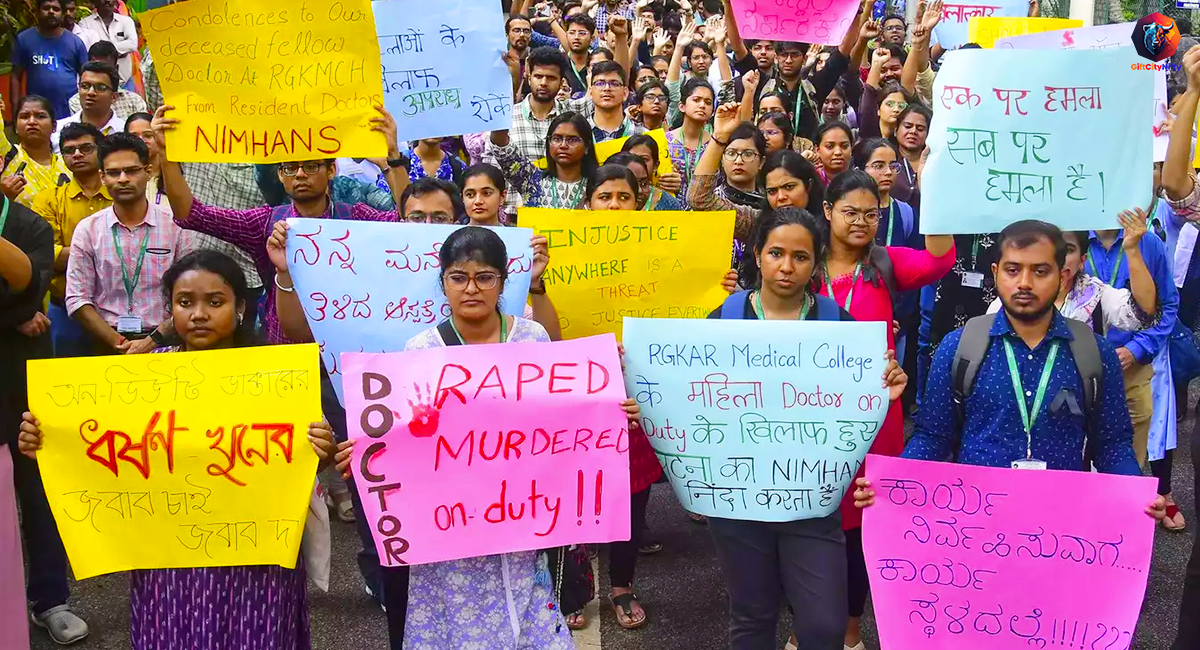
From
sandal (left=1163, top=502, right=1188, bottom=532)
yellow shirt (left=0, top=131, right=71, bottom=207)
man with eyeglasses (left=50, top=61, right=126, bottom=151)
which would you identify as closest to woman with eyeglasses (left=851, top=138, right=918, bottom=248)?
sandal (left=1163, top=502, right=1188, bottom=532)

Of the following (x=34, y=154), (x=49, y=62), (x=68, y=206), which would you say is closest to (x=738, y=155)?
(x=68, y=206)

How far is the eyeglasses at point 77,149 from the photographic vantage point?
5.68 m

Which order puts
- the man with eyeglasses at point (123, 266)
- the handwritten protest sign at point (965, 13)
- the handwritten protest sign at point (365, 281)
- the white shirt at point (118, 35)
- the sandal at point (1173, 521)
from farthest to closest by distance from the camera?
the white shirt at point (118, 35) → the handwritten protest sign at point (965, 13) → the sandal at point (1173, 521) → the man with eyeglasses at point (123, 266) → the handwritten protest sign at point (365, 281)

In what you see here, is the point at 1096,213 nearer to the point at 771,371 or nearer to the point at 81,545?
the point at 771,371

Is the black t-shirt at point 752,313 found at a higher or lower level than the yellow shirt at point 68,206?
lower

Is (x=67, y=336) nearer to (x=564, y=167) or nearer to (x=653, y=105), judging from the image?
(x=564, y=167)

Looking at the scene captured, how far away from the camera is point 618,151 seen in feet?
19.6

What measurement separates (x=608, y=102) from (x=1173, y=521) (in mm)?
3946

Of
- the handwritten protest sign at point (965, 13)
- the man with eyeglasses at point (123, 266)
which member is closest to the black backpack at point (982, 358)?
the man with eyeglasses at point (123, 266)

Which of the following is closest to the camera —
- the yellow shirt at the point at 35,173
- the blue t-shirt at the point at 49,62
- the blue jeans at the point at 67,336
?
the blue jeans at the point at 67,336

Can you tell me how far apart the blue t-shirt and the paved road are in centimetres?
659

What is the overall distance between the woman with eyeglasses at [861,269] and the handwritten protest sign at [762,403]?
1.80 ft

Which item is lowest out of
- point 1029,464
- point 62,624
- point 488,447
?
point 62,624

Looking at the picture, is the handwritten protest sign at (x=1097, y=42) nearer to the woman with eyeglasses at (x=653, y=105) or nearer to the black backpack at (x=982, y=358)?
the woman with eyeglasses at (x=653, y=105)
